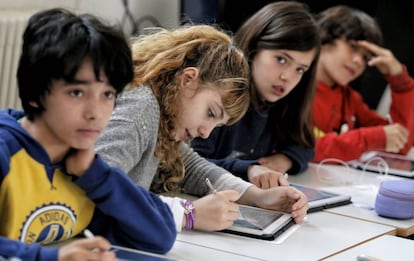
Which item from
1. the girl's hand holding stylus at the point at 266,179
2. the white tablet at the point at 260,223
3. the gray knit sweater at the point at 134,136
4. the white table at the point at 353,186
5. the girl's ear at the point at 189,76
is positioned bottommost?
the white table at the point at 353,186

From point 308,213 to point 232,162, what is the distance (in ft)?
1.16

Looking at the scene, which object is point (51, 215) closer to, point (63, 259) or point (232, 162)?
point (63, 259)

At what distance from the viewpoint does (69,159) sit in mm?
1302

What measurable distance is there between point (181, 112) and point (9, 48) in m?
1.20

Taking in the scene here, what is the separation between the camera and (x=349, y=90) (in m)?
3.10

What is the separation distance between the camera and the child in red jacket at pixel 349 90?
289 centimetres

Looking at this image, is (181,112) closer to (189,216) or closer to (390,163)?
(189,216)

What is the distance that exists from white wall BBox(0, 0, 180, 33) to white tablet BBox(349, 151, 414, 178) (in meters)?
1.03

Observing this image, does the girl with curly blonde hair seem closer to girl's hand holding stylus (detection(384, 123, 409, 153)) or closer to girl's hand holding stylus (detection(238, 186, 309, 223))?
girl's hand holding stylus (detection(238, 186, 309, 223))

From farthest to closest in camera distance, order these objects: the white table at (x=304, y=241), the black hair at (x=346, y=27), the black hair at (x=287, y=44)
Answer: the black hair at (x=346, y=27), the black hair at (x=287, y=44), the white table at (x=304, y=241)

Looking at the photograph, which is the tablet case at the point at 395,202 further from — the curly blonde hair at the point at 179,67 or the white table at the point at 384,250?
the curly blonde hair at the point at 179,67

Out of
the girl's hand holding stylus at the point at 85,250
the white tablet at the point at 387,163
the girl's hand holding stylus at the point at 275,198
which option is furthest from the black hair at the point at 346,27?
the girl's hand holding stylus at the point at 85,250

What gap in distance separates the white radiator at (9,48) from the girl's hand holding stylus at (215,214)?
4.31 ft

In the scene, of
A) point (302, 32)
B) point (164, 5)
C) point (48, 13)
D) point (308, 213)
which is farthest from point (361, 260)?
point (164, 5)
